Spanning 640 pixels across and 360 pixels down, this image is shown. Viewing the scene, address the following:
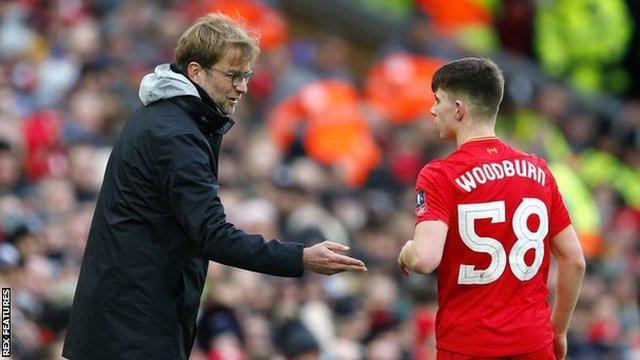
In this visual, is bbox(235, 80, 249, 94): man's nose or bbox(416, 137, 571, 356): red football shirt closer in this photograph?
bbox(416, 137, 571, 356): red football shirt

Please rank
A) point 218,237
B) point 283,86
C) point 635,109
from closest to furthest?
point 218,237
point 283,86
point 635,109

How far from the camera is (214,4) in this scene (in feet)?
48.7

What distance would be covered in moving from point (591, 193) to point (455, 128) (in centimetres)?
946

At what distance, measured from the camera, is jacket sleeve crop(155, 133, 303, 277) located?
556 cm

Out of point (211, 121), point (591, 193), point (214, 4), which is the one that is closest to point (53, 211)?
point (211, 121)

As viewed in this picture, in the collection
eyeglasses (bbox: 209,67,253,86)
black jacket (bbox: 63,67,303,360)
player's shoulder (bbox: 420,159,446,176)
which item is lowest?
black jacket (bbox: 63,67,303,360)

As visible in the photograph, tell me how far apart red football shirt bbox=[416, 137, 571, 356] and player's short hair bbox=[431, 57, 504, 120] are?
0.14 metres

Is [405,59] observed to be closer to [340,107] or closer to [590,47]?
[340,107]

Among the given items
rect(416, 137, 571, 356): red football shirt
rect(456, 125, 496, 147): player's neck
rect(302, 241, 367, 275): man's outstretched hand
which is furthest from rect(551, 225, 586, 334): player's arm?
rect(302, 241, 367, 275): man's outstretched hand

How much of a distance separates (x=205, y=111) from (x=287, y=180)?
6.54 m

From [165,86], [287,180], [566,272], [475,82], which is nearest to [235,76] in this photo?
[165,86]

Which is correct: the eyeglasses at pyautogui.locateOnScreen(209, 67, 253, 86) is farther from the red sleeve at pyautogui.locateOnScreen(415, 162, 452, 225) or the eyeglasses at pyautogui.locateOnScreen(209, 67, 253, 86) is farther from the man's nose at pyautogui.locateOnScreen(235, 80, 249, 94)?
the red sleeve at pyautogui.locateOnScreen(415, 162, 452, 225)

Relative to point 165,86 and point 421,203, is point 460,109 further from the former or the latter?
point 165,86

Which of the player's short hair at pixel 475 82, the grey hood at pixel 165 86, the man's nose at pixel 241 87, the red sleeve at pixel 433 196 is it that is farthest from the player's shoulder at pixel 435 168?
the grey hood at pixel 165 86
